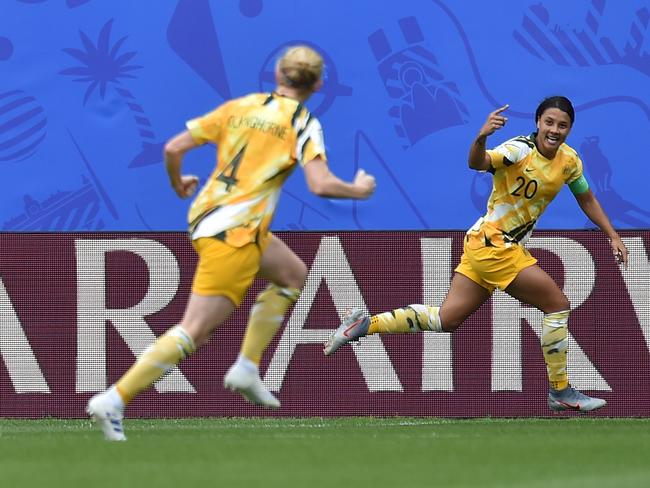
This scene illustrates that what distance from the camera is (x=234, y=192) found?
25.5 feet

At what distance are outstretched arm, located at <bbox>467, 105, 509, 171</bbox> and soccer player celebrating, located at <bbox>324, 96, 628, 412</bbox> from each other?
0.30ft

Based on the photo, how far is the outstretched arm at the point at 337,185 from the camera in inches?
294

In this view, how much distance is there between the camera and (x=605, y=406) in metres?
10.7

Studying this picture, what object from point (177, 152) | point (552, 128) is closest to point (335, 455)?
point (177, 152)

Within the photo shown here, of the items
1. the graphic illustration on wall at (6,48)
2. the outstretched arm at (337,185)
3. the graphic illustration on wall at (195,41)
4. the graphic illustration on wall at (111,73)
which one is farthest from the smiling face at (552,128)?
the graphic illustration on wall at (6,48)

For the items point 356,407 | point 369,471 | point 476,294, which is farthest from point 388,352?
point 369,471

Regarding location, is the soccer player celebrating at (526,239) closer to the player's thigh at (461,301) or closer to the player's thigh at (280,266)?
the player's thigh at (461,301)

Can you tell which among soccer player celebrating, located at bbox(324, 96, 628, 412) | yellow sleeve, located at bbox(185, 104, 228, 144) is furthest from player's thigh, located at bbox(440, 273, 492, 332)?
yellow sleeve, located at bbox(185, 104, 228, 144)

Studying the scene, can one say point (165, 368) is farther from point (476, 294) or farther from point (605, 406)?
point (605, 406)

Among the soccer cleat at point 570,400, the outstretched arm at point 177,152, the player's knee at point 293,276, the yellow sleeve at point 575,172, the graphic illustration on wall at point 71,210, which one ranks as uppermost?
the outstretched arm at point 177,152

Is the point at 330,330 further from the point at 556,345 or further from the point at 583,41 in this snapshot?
the point at 583,41

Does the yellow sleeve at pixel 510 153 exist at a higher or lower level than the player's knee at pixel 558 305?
higher

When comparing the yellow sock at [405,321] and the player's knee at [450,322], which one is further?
the yellow sock at [405,321]

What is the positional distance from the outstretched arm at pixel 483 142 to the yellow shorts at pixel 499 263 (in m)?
0.56
